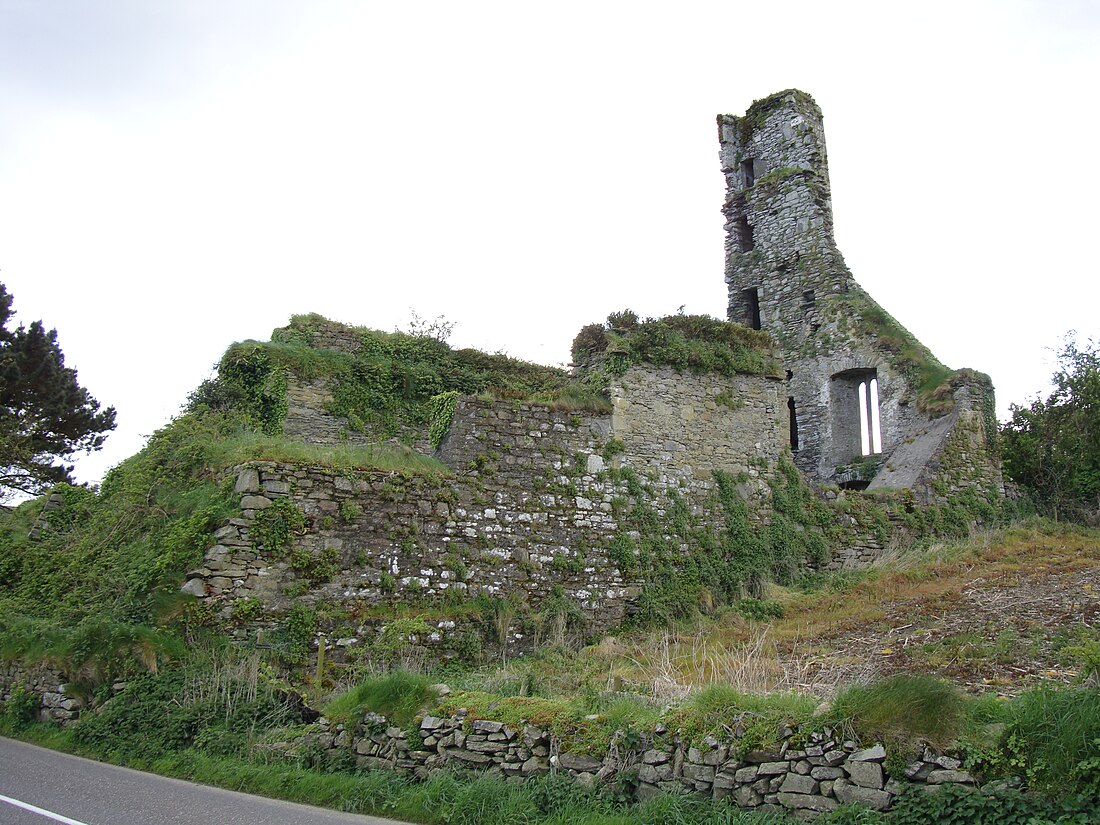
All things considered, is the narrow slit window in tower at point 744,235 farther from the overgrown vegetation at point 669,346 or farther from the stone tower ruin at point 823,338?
the overgrown vegetation at point 669,346

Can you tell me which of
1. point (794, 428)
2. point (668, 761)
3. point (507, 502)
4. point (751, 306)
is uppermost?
point (751, 306)

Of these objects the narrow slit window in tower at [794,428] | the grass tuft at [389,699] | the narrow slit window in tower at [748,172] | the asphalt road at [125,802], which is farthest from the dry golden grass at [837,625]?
the narrow slit window in tower at [748,172]

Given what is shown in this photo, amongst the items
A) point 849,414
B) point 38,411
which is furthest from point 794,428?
point 38,411

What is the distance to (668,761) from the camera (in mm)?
6883

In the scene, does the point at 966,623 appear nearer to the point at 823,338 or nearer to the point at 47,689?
the point at 47,689

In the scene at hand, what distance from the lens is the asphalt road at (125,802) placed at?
23.4 feet

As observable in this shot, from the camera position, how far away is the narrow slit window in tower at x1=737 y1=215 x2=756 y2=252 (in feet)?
85.2

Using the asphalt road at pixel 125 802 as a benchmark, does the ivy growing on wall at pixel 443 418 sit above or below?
above

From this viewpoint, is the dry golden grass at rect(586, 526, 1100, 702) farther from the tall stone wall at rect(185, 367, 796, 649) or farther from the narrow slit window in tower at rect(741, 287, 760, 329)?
the narrow slit window in tower at rect(741, 287, 760, 329)

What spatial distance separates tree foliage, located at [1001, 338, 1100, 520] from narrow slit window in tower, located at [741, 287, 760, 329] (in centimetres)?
733

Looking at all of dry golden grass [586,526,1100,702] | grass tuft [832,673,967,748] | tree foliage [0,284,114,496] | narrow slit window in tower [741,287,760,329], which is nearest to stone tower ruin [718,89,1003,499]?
narrow slit window in tower [741,287,760,329]

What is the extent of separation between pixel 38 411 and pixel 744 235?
23.3 meters

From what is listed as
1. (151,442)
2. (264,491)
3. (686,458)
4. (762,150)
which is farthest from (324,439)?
(762,150)

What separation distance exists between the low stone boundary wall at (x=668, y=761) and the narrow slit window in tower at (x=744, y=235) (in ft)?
67.9
